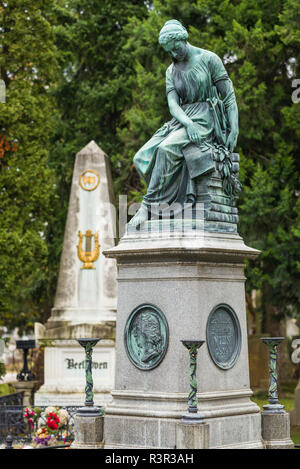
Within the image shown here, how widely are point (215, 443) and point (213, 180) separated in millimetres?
2973

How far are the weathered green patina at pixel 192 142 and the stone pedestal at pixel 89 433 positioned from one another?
2.28 m

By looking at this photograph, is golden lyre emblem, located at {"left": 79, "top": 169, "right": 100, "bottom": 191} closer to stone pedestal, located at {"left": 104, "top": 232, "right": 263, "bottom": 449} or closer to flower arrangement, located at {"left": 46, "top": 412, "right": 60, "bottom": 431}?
flower arrangement, located at {"left": 46, "top": 412, "right": 60, "bottom": 431}

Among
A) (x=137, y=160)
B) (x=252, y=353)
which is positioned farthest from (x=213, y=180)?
(x=252, y=353)

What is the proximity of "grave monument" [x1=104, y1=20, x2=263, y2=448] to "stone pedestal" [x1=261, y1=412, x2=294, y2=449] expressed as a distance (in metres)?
0.11

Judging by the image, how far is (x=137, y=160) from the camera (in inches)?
457

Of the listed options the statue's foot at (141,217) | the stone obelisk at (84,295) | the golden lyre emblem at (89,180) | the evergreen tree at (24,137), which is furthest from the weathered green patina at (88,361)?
the evergreen tree at (24,137)

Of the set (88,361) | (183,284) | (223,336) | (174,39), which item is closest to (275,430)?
(223,336)

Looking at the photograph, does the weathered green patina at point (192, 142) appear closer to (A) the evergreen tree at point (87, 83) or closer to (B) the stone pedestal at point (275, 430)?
(B) the stone pedestal at point (275, 430)

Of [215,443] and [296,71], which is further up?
[296,71]

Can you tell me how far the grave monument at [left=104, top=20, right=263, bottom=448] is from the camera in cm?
1045

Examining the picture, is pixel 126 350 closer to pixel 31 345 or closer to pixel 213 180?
pixel 213 180

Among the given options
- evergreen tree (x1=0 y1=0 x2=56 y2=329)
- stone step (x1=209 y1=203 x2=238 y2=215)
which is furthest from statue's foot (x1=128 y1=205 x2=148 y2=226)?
evergreen tree (x1=0 y1=0 x2=56 y2=329)

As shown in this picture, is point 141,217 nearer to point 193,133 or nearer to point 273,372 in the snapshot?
point 193,133
